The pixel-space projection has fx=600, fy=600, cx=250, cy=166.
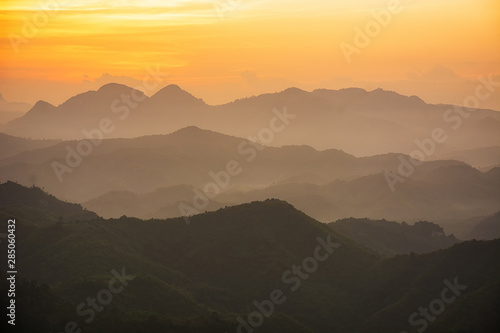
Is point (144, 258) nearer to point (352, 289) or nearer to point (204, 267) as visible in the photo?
point (204, 267)

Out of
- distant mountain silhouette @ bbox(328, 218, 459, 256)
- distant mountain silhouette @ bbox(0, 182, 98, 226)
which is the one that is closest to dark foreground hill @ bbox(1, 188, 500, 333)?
distant mountain silhouette @ bbox(0, 182, 98, 226)

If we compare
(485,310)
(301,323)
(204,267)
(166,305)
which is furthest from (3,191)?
(485,310)

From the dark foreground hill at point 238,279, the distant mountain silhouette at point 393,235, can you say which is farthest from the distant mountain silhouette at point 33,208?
the distant mountain silhouette at point 393,235

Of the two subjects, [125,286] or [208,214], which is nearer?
[125,286]

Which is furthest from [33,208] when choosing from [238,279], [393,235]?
[393,235]

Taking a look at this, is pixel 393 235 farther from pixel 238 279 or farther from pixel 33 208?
pixel 33 208

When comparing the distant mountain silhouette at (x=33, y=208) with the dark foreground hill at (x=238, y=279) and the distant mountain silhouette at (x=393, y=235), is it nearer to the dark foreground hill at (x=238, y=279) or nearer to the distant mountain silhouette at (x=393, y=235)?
the dark foreground hill at (x=238, y=279)

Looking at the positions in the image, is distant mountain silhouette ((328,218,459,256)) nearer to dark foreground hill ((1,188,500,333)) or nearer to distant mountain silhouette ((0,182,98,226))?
dark foreground hill ((1,188,500,333))

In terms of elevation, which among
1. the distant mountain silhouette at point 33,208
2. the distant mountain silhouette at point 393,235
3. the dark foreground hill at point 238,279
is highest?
the distant mountain silhouette at point 33,208

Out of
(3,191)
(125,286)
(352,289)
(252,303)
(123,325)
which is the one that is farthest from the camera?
(3,191)
